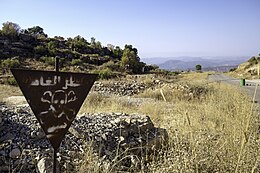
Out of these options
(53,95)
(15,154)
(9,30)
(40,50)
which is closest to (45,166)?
(15,154)

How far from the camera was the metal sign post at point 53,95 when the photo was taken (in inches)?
76.1

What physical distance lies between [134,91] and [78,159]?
11.2 metres

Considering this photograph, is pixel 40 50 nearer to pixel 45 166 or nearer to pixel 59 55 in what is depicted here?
pixel 59 55

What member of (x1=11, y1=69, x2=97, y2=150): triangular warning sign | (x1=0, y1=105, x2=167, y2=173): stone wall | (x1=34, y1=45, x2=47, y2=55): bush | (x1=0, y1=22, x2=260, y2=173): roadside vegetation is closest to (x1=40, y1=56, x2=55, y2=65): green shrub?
(x1=34, y1=45, x2=47, y2=55): bush

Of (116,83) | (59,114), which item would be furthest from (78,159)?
(116,83)

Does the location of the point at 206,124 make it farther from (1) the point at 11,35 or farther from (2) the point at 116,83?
(1) the point at 11,35

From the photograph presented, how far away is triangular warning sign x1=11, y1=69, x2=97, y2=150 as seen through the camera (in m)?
1.93

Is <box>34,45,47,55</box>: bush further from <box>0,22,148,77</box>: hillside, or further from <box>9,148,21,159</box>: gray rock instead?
<box>9,148,21,159</box>: gray rock

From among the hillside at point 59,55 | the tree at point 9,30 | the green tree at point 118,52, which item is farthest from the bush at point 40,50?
the green tree at point 118,52

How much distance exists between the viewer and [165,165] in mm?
3125

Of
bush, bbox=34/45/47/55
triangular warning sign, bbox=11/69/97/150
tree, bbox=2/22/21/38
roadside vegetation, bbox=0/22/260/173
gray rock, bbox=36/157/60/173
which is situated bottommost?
gray rock, bbox=36/157/60/173

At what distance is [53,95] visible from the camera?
6.76ft

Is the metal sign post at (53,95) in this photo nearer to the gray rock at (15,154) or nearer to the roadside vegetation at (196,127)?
the roadside vegetation at (196,127)

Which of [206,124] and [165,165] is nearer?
[165,165]
